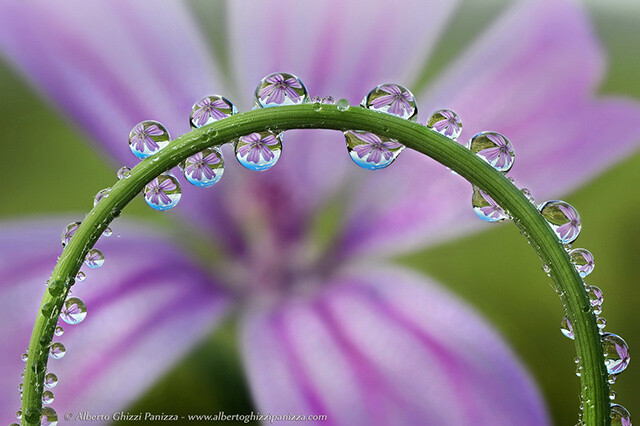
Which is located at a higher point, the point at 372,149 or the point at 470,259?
the point at 470,259

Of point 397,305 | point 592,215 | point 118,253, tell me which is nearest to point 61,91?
point 118,253

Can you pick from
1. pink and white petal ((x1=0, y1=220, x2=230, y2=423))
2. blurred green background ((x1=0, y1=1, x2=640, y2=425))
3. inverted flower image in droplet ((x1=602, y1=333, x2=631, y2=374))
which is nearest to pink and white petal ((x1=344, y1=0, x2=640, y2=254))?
blurred green background ((x1=0, y1=1, x2=640, y2=425))

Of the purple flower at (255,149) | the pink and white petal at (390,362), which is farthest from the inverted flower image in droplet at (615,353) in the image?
the pink and white petal at (390,362)

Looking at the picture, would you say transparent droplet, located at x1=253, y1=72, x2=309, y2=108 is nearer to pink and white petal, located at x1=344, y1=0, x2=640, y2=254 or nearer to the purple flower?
the purple flower

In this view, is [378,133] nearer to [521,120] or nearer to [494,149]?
Answer: [494,149]

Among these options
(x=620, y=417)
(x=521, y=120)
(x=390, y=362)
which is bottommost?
(x=620, y=417)

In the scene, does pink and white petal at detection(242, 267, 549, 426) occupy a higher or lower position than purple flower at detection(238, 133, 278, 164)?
higher

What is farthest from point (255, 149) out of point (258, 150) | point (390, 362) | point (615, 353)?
point (390, 362)

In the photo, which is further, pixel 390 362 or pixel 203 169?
pixel 390 362
